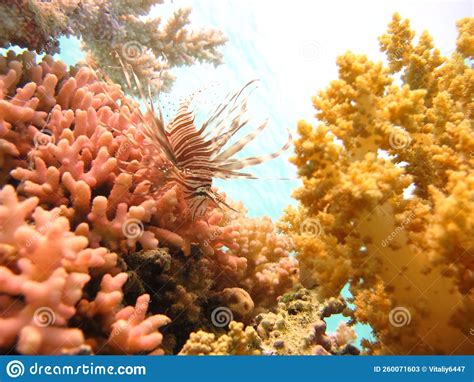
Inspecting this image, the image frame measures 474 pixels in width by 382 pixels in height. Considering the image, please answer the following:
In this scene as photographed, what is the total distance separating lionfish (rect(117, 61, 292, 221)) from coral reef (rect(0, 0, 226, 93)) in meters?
0.78

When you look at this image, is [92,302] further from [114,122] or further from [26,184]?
[114,122]

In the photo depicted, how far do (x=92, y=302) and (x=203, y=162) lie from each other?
125 cm

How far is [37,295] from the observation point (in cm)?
176

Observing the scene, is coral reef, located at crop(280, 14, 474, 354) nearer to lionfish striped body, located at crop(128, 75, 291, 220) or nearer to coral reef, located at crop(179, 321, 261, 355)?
lionfish striped body, located at crop(128, 75, 291, 220)

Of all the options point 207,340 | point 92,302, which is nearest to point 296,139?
point 207,340

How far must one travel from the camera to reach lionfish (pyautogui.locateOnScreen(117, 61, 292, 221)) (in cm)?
262

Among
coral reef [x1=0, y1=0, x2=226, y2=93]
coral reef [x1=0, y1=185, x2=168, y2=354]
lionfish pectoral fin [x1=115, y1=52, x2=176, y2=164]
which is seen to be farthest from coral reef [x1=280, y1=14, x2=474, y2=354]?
coral reef [x1=0, y1=0, x2=226, y2=93]

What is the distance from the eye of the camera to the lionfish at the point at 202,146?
8.59 feet

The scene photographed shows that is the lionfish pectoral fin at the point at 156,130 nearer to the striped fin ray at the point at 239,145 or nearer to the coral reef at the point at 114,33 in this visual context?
the striped fin ray at the point at 239,145

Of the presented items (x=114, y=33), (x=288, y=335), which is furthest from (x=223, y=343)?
(x=114, y=33)

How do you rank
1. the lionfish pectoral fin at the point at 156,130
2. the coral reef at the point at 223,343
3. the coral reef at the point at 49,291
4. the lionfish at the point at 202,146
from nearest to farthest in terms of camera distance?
the coral reef at the point at 49,291 < the coral reef at the point at 223,343 < the lionfish pectoral fin at the point at 156,130 < the lionfish at the point at 202,146

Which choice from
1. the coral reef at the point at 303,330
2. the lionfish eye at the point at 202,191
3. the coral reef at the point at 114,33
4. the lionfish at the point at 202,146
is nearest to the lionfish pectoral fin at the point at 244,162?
the lionfish at the point at 202,146

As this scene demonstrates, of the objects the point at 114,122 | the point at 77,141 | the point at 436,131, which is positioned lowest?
the point at 77,141

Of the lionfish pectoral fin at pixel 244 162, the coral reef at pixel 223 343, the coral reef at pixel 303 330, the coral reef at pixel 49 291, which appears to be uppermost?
the lionfish pectoral fin at pixel 244 162
